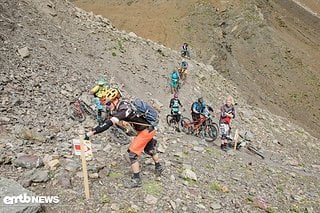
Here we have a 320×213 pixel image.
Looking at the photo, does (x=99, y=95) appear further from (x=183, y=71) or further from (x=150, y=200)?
(x=183, y=71)

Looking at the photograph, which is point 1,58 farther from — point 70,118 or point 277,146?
point 277,146

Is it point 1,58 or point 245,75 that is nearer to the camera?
point 1,58

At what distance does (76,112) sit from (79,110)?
16 cm

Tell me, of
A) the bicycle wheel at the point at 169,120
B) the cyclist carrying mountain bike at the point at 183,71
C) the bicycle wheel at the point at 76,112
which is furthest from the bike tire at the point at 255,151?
the cyclist carrying mountain bike at the point at 183,71

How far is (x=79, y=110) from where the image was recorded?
13.0m

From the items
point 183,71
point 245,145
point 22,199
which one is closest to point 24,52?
point 22,199

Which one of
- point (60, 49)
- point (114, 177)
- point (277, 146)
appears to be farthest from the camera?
point (277, 146)

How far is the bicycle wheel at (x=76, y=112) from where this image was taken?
1263 cm

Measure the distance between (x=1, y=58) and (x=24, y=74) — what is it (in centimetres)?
105

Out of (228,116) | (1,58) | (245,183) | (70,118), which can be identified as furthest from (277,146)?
(1,58)

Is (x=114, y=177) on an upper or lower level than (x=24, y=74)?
upper

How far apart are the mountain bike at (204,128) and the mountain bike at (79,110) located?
4463 millimetres

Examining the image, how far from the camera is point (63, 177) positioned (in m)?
8.39

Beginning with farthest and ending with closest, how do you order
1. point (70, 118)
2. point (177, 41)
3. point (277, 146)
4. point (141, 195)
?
point (177, 41) → point (277, 146) → point (70, 118) → point (141, 195)
